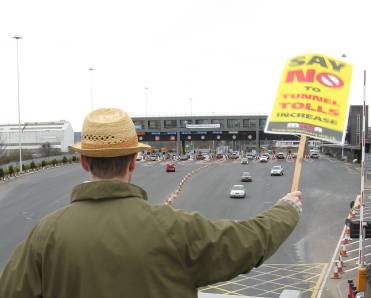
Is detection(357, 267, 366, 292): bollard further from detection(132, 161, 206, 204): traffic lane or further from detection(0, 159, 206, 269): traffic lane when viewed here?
detection(132, 161, 206, 204): traffic lane

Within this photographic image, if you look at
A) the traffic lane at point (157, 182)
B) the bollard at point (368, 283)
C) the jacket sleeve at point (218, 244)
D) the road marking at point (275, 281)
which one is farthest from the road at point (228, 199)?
the jacket sleeve at point (218, 244)

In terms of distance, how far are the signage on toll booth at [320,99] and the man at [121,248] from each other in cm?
141

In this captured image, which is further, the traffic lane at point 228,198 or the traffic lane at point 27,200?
the traffic lane at point 228,198

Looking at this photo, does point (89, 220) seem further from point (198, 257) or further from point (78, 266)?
point (198, 257)

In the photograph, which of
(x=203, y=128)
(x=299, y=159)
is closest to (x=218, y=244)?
(x=299, y=159)

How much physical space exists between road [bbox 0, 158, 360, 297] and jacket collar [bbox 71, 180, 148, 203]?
11.5 meters

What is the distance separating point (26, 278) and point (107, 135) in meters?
0.66

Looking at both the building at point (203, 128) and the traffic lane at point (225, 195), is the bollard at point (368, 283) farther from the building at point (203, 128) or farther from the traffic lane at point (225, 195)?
the building at point (203, 128)

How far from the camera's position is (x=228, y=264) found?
1.86 m

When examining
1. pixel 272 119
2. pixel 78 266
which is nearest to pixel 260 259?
pixel 78 266

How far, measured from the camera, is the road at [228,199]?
18.4m

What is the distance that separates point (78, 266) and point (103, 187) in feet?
1.05

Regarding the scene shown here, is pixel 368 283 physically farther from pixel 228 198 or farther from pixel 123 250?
pixel 228 198

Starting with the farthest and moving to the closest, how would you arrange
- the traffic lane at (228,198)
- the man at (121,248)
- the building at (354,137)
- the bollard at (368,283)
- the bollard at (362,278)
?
the building at (354,137) < the traffic lane at (228,198) < the bollard at (362,278) < the bollard at (368,283) < the man at (121,248)
